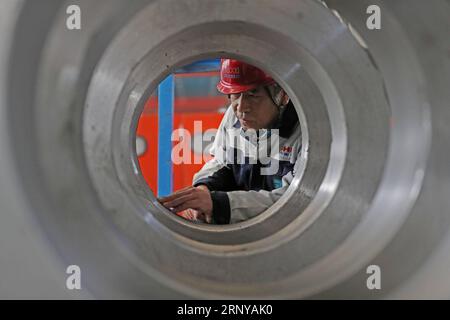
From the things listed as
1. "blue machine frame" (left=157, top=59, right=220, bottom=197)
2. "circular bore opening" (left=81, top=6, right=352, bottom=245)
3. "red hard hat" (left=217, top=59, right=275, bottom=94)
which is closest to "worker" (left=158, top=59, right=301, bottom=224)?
"red hard hat" (left=217, top=59, right=275, bottom=94)

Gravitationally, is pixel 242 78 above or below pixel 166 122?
above

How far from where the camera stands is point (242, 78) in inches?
76.0

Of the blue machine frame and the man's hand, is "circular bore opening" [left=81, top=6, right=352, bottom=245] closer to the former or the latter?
the man's hand

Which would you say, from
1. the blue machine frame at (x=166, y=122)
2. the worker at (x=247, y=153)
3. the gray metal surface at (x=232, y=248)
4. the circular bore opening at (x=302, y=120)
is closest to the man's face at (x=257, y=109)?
the worker at (x=247, y=153)

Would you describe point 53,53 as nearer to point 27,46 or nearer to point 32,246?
point 27,46

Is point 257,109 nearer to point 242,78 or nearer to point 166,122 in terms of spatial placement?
point 242,78

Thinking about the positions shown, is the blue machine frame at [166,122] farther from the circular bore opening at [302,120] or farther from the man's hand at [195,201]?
the circular bore opening at [302,120]

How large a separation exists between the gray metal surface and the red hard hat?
1.18 m

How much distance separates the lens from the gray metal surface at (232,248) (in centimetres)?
47

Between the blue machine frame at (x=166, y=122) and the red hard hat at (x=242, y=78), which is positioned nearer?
the red hard hat at (x=242, y=78)

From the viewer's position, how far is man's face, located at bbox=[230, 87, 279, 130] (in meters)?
1.95

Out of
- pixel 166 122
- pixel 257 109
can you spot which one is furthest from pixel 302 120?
pixel 166 122

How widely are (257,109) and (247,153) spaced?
20cm

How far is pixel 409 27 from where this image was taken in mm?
555
